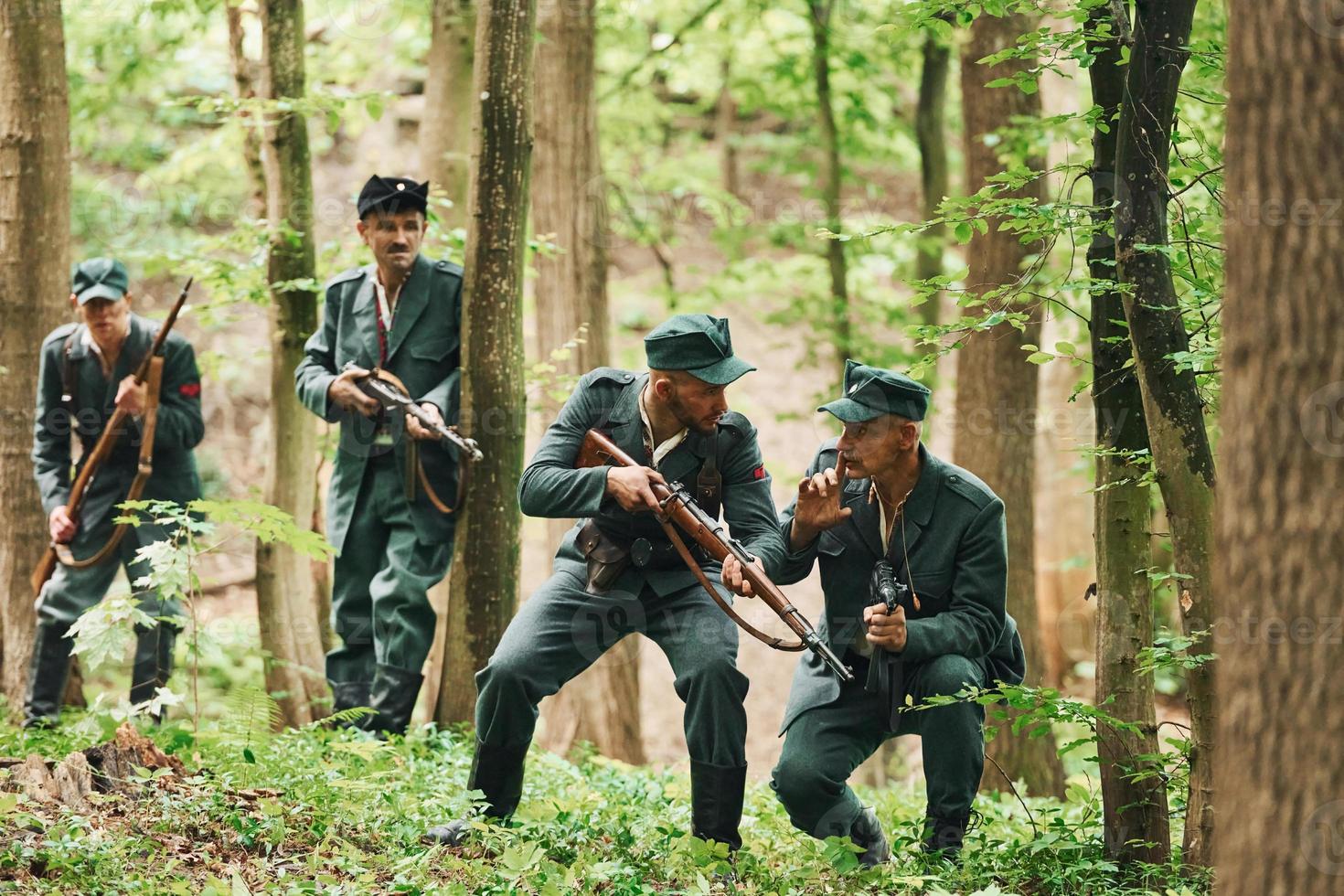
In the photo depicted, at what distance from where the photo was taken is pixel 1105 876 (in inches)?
186

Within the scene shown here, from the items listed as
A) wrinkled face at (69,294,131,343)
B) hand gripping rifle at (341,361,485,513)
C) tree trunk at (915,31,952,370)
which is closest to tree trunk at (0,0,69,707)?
wrinkled face at (69,294,131,343)

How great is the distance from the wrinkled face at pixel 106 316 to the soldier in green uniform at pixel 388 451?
118cm

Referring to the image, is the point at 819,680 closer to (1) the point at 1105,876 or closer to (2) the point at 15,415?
(1) the point at 1105,876

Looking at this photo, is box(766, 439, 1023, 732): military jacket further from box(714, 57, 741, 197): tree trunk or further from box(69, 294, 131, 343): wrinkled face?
box(714, 57, 741, 197): tree trunk

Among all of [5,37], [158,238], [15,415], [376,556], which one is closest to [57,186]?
[5,37]

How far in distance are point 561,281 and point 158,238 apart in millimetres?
12102

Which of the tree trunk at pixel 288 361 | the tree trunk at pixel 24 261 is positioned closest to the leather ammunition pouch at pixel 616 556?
the tree trunk at pixel 288 361

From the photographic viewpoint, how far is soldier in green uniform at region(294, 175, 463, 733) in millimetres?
6648

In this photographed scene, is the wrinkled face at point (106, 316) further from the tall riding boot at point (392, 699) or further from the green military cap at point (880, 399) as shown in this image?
the green military cap at point (880, 399)

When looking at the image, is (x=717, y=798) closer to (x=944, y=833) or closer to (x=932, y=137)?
(x=944, y=833)

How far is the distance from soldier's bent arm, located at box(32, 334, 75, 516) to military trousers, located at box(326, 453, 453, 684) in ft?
5.98

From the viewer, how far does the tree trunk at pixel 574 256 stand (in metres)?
10.6

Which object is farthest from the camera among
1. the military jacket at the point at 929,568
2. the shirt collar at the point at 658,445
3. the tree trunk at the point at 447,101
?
the tree trunk at the point at 447,101

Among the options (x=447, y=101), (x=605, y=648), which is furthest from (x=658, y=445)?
(x=447, y=101)
